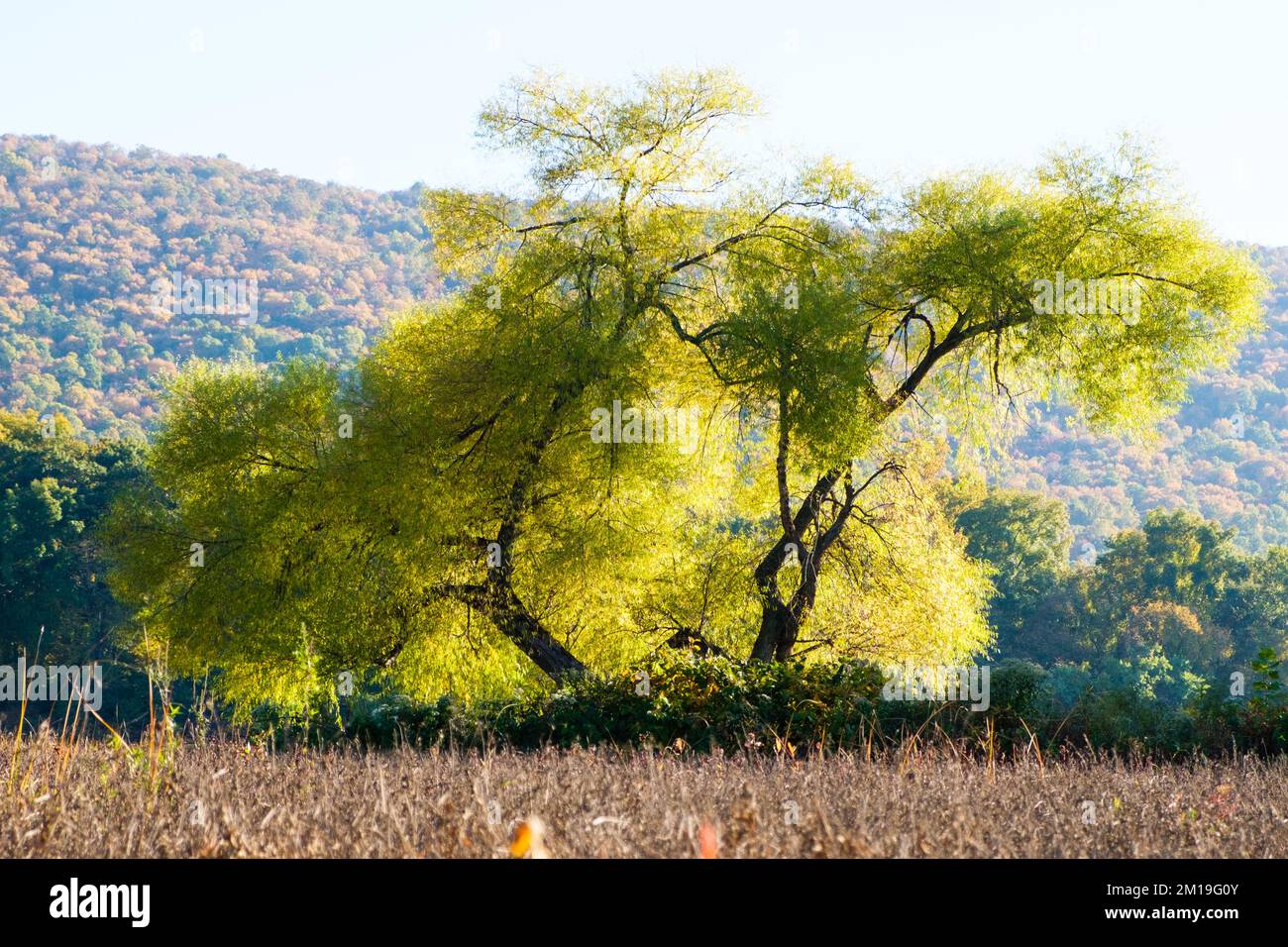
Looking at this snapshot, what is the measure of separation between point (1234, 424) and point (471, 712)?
309ft

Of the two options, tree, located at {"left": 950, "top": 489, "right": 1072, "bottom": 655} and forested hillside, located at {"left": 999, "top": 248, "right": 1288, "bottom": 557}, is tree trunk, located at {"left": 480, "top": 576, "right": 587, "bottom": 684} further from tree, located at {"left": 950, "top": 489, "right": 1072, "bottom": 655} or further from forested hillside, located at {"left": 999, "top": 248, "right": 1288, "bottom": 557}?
forested hillside, located at {"left": 999, "top": 248, "right": 1288, "bottom": 557}

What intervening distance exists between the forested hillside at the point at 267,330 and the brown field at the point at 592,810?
69507 millimetres

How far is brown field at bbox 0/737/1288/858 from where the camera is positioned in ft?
13.9

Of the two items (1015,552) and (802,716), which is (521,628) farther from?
(1015,552)

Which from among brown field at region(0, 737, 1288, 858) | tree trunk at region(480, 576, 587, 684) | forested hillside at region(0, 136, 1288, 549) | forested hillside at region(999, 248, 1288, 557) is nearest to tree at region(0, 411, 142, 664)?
forested hillside at region(0, 136, 1288, 549)

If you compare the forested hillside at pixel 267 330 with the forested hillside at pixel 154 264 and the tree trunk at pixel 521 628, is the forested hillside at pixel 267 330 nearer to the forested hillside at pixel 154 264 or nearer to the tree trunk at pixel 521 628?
the forested hillside at pixel 154 264

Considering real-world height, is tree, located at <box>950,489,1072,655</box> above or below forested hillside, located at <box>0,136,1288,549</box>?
below

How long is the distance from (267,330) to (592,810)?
105 meters

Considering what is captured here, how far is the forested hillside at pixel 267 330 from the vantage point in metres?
91.1

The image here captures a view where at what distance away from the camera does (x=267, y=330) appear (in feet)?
337

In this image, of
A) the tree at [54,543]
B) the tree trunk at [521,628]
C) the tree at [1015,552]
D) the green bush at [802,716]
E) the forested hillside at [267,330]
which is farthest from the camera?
the forested hillside at [267,330]

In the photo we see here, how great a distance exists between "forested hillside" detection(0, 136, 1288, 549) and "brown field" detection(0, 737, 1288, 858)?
228ft

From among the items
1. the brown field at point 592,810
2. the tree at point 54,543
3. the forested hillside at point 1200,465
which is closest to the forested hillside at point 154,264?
the tree at point 54,543
